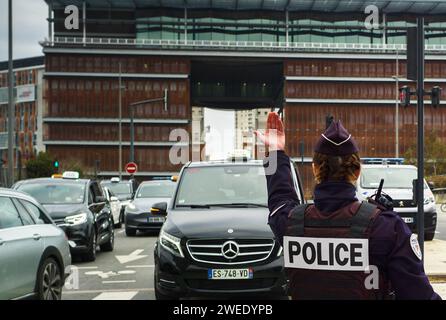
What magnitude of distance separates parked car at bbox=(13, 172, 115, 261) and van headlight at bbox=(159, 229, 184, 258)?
18.6ft

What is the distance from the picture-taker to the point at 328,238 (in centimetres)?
266

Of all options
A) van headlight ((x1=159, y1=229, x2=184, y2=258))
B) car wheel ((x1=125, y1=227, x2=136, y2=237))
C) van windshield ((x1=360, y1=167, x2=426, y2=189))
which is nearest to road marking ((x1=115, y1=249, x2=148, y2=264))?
car wheel ((x1=125, y1=227, x2=136, y2=237))

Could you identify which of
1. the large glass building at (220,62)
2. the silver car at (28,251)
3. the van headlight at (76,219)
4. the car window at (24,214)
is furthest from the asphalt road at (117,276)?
the large glass building at (220,62)

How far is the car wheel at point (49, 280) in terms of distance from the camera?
23.9ft

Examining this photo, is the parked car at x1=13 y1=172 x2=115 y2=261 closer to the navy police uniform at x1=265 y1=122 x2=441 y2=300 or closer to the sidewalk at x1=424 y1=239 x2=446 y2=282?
the sidewalk at x1=424 y1=239 x2=446 y2=282

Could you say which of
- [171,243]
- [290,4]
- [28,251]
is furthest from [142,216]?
[290,4]

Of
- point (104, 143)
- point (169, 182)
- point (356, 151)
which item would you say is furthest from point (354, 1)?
point (356, 151)

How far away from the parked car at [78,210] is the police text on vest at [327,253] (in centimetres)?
1027

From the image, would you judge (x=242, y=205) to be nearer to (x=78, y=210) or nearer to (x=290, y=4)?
(x=78, y=210)

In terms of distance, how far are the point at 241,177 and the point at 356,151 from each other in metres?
5.94

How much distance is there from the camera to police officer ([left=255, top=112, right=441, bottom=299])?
247 cm

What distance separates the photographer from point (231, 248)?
701 centimetres

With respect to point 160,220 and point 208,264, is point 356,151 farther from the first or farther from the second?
point 160,220

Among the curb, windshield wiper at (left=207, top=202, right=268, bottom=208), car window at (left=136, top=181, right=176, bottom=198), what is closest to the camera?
windshield wiper at (left=207, top=202, right=268, bottom=208)
